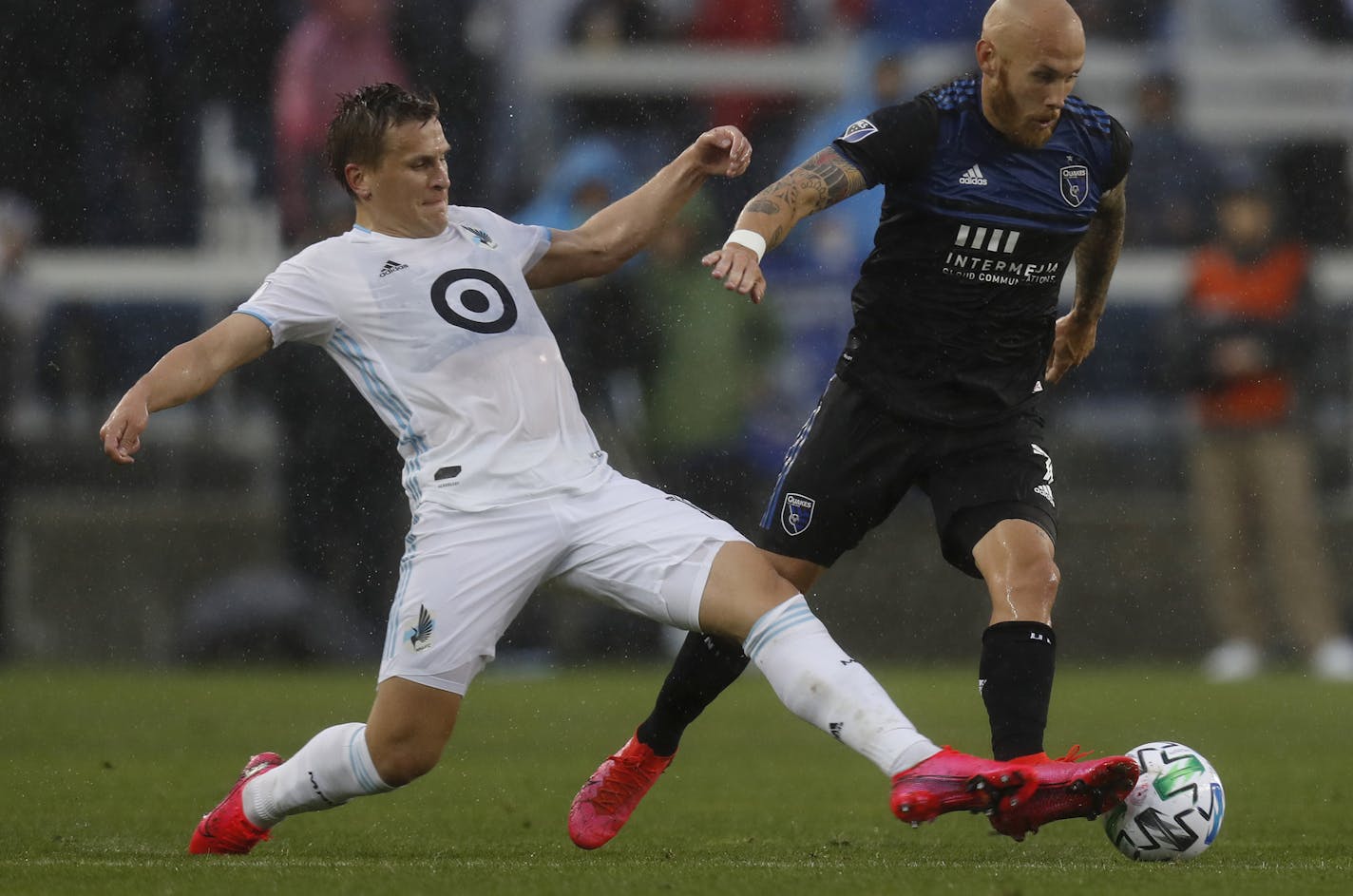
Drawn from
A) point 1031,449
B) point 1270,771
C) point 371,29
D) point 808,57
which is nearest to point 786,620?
point 1031,449

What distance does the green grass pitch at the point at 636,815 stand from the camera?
507cm

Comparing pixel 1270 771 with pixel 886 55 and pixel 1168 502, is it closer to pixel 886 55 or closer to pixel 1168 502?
pixel 1168 502

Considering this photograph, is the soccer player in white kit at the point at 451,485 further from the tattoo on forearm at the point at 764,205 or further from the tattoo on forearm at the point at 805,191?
the tattoo on forearm at the point at 764,205

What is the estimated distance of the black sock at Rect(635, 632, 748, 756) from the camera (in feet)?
20.1

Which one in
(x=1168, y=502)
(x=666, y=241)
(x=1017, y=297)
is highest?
(x=1017, y=297)

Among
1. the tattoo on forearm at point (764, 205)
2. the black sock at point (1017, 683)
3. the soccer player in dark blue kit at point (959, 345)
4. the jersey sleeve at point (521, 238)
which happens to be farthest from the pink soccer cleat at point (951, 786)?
the jersey sleeve at point (521, 238)

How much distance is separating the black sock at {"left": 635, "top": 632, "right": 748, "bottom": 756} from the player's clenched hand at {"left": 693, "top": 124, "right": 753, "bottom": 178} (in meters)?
1.32

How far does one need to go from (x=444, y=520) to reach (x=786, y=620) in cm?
92

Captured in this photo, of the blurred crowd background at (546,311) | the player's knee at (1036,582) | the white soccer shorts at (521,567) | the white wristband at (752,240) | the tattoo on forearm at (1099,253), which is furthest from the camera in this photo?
the blurred crowd background at (546,311)

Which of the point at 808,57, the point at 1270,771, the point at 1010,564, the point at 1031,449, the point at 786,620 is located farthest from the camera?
the point at 808,57

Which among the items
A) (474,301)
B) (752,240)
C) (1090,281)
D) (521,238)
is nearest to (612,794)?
(474,301)

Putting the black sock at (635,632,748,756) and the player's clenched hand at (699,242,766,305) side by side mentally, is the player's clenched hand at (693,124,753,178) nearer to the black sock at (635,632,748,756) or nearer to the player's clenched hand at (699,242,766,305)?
the player's clenched hand at (699,242,766,305)

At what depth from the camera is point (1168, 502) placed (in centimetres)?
1251

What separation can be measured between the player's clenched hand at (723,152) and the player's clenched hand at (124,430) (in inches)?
66.5
